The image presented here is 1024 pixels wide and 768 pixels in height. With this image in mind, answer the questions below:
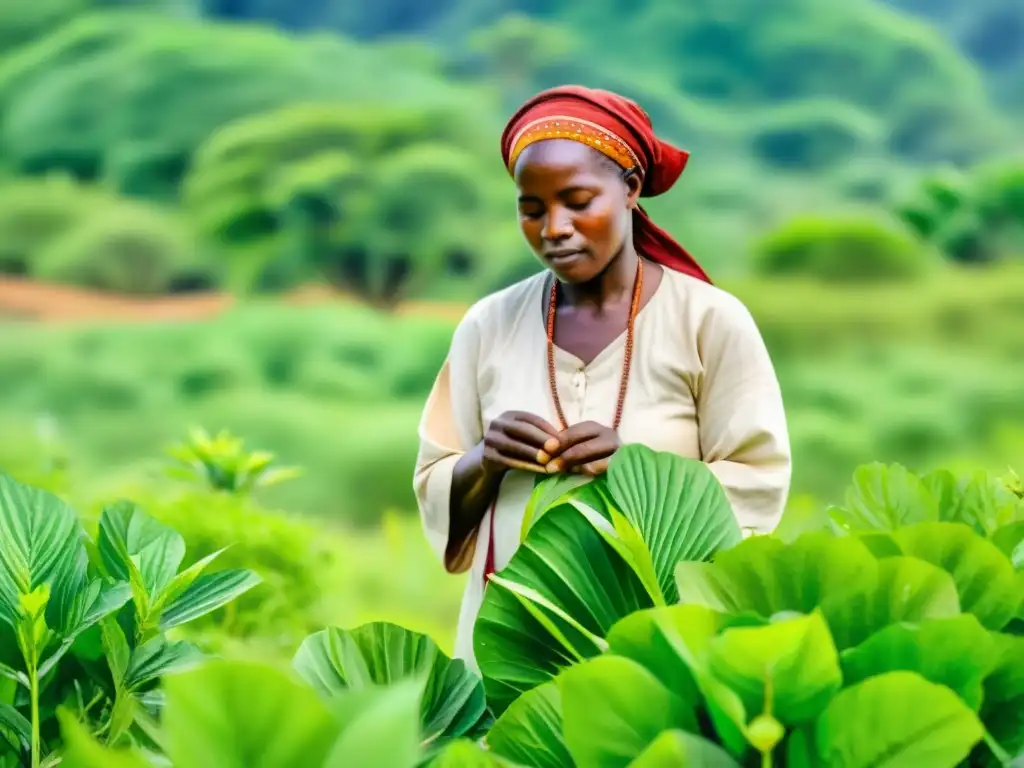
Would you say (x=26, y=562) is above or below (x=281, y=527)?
above

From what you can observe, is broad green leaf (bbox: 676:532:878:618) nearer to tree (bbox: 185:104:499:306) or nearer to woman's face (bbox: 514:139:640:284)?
woman's face (bbox: 514:139:640:284)

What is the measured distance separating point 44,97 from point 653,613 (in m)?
5.76

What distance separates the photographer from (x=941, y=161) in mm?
5203

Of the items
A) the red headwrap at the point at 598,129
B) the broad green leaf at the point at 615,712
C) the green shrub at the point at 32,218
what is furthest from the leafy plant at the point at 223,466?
the green shrub at the point at 32,218

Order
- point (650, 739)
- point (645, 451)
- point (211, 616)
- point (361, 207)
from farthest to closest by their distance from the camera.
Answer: point (361, 207) < point (211, 616) < point (645, 451) < point (650, 739)

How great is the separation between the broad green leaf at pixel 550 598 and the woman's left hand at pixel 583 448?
46 centimetres

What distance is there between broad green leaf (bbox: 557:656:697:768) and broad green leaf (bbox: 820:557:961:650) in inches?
2.3

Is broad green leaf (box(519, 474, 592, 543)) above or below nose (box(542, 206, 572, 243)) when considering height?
below

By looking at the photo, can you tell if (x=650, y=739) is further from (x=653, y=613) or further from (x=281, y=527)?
(x=281, y=527)

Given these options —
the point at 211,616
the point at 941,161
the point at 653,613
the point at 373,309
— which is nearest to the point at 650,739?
the point at 653,613

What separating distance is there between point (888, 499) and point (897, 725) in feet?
0.69

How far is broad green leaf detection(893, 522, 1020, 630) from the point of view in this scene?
40 cm

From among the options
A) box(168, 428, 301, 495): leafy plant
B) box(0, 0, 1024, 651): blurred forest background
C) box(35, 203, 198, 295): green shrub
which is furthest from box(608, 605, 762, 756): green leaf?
box(35, 203, 198, 295): green shrub

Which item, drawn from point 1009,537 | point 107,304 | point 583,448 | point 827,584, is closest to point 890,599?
point 827,584
